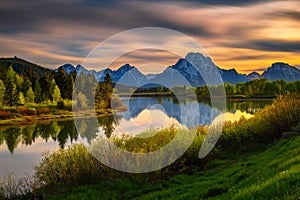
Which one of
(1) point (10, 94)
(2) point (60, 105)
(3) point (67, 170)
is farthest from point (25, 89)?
(3) point (67, 170)

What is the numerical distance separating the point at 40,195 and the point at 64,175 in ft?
5.38

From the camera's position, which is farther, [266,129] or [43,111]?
[43,111]

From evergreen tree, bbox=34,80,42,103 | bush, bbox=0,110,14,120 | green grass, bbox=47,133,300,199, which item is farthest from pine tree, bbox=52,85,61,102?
green grass, bbox=47,133,300,199

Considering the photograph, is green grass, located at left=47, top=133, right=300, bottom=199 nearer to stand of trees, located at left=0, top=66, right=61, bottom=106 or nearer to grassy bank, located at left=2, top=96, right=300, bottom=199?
grassy bank, located at left=2, top=96, right=300, bottom=199

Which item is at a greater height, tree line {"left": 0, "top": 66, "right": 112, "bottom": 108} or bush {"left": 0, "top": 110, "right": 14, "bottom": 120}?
tree line {"left": 0, "top": 66, "right": 112, "bottom": 108}

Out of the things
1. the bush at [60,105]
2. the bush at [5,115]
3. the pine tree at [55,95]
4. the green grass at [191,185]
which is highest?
the pine tree at [55,95]

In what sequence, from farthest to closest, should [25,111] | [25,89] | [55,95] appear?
[25,89] < [55,95] < [25,111]

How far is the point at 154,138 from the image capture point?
1856 cm

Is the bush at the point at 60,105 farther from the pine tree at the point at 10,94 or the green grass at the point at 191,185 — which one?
the green grass at the point at 191,185

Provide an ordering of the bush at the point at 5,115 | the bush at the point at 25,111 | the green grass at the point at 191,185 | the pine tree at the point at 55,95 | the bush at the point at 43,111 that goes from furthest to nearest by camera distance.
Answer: the pine tree at the point at 55,95 → the bush at the point at 43,111 → the bush at the point at 25,111 → the bush at the point at 5,115 → the green grass at the point at 191,185

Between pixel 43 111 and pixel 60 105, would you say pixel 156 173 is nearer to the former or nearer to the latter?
pixel 43 111

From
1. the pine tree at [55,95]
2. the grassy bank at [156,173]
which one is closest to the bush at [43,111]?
the pine tree at [55,95]

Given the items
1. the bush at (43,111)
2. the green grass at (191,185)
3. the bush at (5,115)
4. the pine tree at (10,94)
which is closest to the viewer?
Result: the green grass at (191,185)

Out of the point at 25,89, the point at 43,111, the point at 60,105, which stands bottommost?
the point at 43,111
